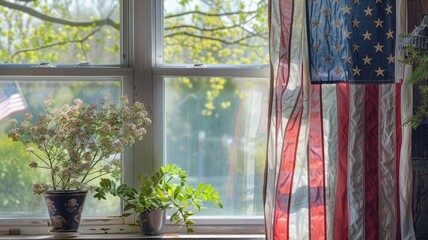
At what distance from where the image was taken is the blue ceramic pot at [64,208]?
3.02 m

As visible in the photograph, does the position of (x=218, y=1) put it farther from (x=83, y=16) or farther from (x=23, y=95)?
(x=23, y=95)

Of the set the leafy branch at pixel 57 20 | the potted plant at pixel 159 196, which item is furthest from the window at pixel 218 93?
the leafy branch at pixel 57 20

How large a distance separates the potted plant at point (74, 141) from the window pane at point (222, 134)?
0.21m

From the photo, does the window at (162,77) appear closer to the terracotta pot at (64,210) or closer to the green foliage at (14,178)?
the green foliage at (14,178)

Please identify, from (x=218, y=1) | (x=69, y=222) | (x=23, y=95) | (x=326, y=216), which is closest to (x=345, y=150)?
(x=326, y=216)

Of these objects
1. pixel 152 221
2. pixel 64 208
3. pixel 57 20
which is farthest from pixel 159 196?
pixel 57 20

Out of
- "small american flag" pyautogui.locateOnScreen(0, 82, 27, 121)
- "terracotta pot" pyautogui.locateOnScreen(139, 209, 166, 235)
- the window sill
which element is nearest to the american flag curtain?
the window sill

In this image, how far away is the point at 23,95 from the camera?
3.25m

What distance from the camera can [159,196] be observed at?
10.1 feet

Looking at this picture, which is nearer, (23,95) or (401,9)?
(401,9)

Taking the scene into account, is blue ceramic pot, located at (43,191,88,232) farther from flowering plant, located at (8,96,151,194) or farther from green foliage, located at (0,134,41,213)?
green foliage, located at (0,134,41,213)

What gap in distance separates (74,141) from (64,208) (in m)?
0.27

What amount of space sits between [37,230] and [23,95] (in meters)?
0.57

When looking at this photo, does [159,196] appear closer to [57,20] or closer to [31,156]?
[31,156]
